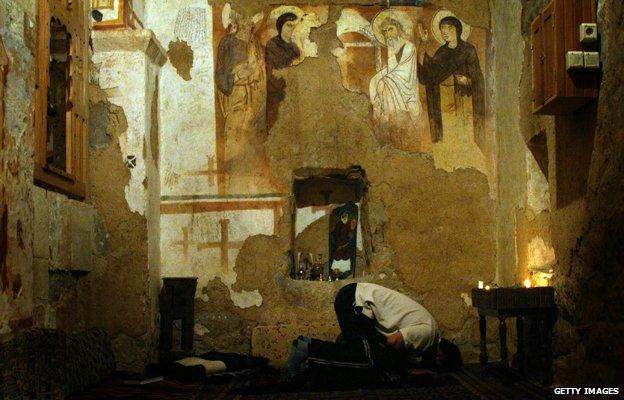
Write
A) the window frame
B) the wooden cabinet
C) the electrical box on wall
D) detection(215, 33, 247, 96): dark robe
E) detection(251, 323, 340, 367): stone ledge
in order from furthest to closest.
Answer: detection(215, 33, 247, 96): dark robe → detection(251, 323, 340, 367): stone ledge → the wooden cabinet → the window frame → the electrical box on wall

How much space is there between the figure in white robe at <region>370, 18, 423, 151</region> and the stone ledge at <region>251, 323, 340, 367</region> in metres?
2.10

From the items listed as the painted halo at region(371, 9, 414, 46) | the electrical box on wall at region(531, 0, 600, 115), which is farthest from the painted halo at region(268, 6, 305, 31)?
the electrical box on wall at region(531, 0, 600, 115)

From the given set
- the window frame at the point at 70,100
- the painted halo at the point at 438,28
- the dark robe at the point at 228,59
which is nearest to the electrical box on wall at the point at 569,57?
the painted halo at the point at 438,28

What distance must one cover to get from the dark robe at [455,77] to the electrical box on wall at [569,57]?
3337 millimetres

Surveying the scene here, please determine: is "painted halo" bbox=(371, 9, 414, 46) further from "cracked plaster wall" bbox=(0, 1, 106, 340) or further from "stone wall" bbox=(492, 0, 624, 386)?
"cracked plaster wall" bbox=(0, 1, 106, 340)

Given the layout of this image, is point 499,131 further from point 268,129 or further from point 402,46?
point 268,129

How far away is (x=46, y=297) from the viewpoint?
5.57m

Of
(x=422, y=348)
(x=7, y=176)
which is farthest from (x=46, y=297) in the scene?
(x=422, y=348)

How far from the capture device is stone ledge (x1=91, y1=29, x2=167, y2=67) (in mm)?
7199

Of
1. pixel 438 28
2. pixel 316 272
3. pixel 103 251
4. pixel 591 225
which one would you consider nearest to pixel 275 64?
pixel 438 28

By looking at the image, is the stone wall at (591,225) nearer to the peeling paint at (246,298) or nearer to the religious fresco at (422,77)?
the religious fresco at (422,77)

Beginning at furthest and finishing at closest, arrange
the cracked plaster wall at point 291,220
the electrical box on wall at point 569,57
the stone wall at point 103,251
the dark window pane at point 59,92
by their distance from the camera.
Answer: the cracked plaster wall at point 291,220 → the dark window pane at point 59,92 → the stone wall at point 103,251 → the electrical box on wall at point 569,57

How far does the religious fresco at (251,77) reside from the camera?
782cm

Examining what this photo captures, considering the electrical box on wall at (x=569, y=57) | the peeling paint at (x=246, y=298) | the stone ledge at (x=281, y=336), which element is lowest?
the stone ledge at (x=281, y=336)
